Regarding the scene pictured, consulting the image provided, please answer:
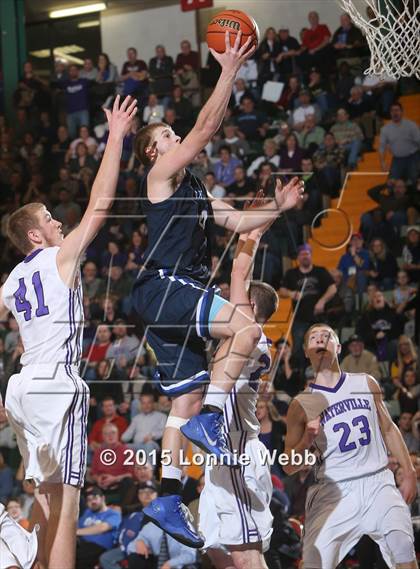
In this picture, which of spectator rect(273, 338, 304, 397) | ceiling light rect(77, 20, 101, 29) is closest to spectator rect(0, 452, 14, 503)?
spectator rect(273, 338, 304, 397)

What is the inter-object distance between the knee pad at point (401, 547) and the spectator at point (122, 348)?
200 inches

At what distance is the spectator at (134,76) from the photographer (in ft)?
49.3

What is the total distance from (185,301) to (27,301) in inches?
36.1

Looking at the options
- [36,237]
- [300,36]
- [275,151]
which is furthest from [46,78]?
[36,237]

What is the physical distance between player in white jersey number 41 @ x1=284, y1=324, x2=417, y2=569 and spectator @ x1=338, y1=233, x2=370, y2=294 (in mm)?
4342

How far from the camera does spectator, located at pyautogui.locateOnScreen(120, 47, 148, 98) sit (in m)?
15.0

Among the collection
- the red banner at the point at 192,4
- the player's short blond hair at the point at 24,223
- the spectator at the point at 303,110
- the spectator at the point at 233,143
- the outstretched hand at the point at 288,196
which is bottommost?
the spectator at the point at 233,143

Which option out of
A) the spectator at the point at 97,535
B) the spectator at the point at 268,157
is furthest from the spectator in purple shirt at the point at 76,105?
the spectator at the point at 97,535

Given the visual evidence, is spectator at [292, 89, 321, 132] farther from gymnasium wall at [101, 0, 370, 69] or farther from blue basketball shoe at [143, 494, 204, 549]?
blue basketball shoe at [143, 494, 204, 549]

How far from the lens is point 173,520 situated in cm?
525

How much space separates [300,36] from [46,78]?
203 inches

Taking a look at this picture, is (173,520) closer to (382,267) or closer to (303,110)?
(382,267)

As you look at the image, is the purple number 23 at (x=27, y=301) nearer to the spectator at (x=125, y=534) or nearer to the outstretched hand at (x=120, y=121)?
the outstretched hand at (x=120, y=121)

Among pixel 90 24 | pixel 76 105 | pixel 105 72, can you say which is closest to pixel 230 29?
pixel 76 105
